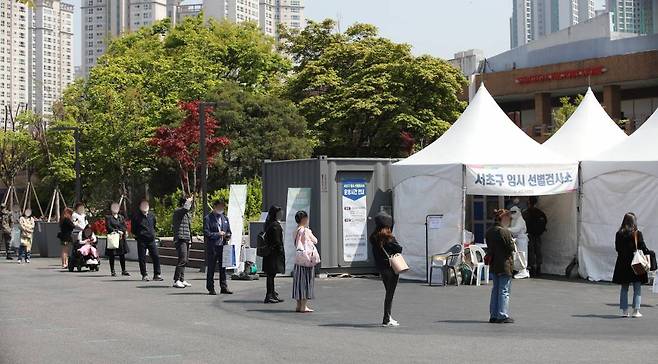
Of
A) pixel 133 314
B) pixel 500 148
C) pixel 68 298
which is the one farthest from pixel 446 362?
pixel 500 148

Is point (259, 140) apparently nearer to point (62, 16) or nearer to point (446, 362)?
point (446, 362)

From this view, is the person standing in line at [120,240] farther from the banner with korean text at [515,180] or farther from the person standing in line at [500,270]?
the person standing in line at [500,270]

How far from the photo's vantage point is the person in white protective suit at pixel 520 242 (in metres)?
21.3

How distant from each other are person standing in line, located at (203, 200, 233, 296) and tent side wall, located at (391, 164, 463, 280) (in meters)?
5.25

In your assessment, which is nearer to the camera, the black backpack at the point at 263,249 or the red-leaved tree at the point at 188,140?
the black backpack at the point at 263,249

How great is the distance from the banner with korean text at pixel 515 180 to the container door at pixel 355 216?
111 inches

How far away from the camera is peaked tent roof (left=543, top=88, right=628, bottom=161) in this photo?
22.7m

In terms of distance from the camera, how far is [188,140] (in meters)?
39.3

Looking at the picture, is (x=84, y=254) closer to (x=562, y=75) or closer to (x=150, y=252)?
(x=150, y=252)

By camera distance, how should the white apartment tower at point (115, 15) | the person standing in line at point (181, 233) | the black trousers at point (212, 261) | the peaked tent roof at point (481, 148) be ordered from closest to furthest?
the black trousers at point (212, 261)
the person standing in line at point (181, 233)
the peaked tent roof at point (481, 148)
the white apartment tower at point (115, 15)

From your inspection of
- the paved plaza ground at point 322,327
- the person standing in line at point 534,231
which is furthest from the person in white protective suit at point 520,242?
the paved plaza ground at point 322,327

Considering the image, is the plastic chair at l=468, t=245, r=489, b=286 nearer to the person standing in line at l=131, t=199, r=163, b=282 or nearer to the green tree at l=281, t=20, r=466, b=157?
the person standing in line at l=131, t=199, r=163, b=282

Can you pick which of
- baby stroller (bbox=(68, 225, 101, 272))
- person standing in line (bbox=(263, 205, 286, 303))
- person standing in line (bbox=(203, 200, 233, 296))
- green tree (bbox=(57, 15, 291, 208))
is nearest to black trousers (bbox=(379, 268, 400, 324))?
person standing in line (bbox=(263, 205, 286, 303))

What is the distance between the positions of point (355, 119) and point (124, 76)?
39.1 feet
